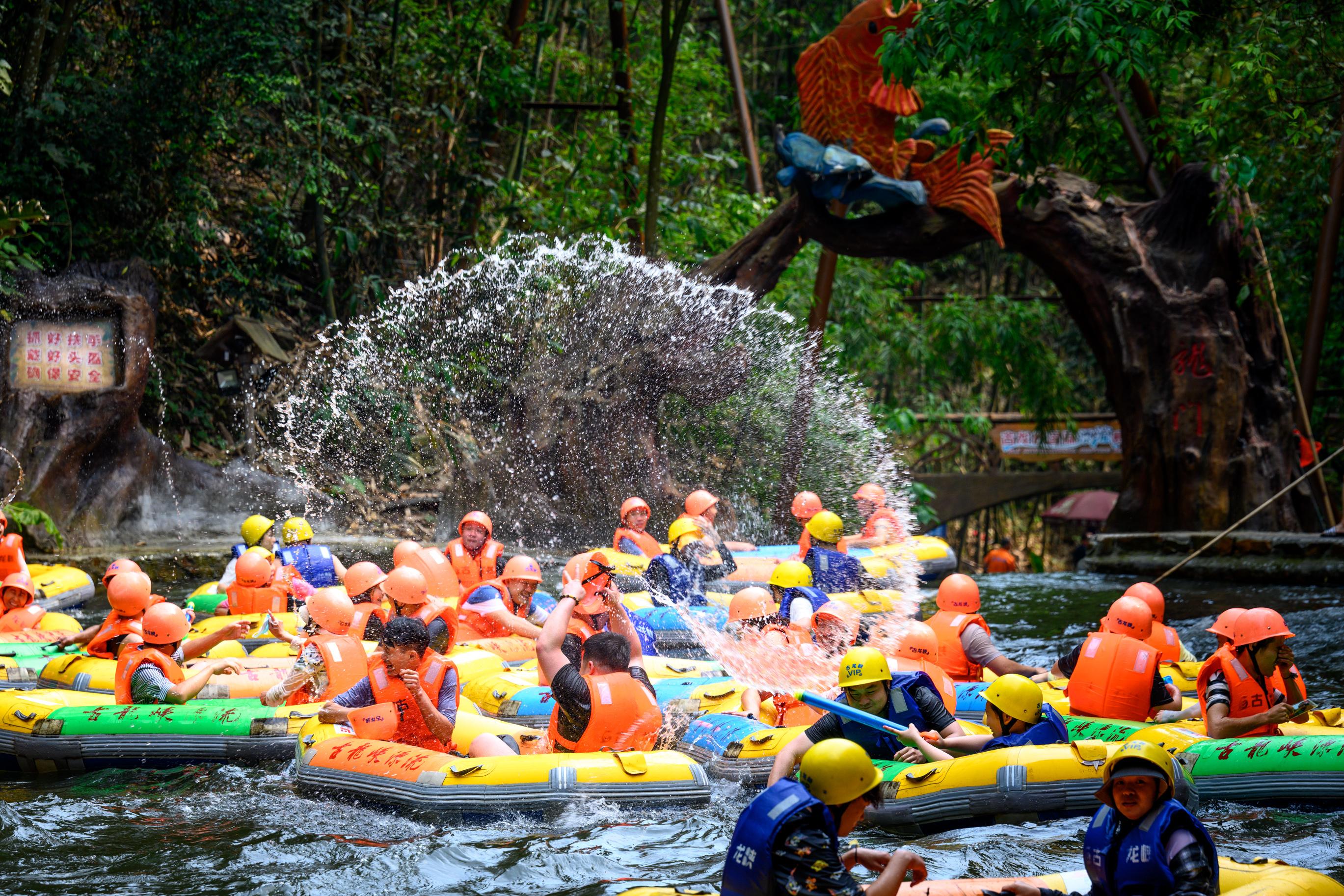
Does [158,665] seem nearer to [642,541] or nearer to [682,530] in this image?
[682,530]

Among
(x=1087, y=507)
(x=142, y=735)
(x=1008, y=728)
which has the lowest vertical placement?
(x=142, y=735)

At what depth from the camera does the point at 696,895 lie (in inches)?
174

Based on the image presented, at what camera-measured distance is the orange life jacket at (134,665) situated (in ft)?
25.7

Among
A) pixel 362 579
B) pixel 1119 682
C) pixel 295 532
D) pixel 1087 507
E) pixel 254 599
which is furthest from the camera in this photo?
pixel 1087 507

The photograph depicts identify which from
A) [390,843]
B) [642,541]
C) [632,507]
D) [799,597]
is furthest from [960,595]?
[632,507]

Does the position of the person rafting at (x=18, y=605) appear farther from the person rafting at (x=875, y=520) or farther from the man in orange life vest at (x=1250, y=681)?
the person rafting at (x=875, y=520)

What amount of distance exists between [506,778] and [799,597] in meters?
3.10

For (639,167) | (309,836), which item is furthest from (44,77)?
(309,836)

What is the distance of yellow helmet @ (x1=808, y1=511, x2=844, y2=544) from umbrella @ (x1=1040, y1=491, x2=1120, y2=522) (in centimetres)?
1164

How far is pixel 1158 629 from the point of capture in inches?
329

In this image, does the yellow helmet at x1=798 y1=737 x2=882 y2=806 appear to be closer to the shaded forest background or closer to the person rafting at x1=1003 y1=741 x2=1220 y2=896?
the person rafting at x1=1003 y1=741 x2=1220 y2=896

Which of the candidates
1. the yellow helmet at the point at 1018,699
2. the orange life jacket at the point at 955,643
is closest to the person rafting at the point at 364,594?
the orange life jacket at the point at 955,643

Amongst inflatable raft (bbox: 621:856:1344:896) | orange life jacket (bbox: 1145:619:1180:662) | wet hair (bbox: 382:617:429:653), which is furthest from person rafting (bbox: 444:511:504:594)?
inflatable raft (bbox: 621:856:1344:896)

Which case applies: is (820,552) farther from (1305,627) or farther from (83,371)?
(83,371)
